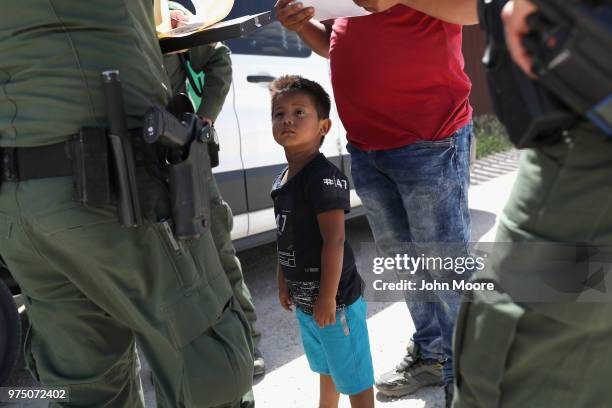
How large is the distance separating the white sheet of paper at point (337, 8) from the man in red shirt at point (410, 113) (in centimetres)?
7

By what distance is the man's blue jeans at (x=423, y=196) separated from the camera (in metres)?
2.24

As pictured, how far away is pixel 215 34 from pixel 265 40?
2.10 metres

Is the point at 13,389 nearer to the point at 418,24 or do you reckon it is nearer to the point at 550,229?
the point at 418,24

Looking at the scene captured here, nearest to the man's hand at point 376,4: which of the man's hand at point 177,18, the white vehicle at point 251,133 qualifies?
the man's hand at point 177,18

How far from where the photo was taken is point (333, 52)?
2352mm

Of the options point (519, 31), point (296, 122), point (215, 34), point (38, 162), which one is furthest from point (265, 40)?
point (519, 31)

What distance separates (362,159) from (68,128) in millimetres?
1194

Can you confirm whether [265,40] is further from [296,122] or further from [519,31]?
[519,31]

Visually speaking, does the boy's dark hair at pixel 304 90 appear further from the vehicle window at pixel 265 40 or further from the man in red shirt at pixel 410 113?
the vehicle window at pixel 265 40

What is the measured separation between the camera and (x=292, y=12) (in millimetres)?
2232

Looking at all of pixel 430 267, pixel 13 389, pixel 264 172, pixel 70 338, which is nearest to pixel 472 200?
pixel 264 172

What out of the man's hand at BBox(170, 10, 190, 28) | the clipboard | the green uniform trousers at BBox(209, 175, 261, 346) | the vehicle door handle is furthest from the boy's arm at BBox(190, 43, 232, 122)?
the vehicle door handle

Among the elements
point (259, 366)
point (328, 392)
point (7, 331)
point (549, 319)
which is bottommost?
→ point (259, 366)

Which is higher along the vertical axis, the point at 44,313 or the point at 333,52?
the point at 333,52
